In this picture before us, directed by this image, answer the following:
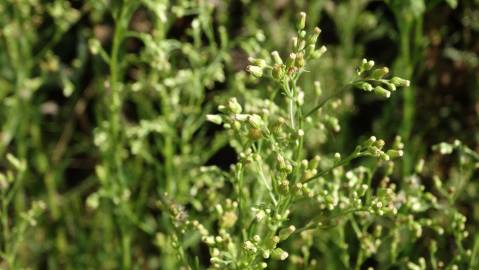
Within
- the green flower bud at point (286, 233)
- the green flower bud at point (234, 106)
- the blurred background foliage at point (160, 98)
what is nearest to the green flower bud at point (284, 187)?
the green flower bud at point (286, 233)

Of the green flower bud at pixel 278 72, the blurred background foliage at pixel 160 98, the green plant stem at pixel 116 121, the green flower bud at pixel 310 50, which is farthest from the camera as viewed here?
the blurred background foliage at pixel 160 98

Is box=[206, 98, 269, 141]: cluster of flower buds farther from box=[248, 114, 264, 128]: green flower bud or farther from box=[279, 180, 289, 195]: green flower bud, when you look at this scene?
box=[279, 180, 289, 195]: green flower bud

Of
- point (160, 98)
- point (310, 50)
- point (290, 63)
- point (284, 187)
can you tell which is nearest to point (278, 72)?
point (290, 63)

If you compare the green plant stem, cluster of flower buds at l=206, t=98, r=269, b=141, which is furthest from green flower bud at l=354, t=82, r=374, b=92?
the green plant stem

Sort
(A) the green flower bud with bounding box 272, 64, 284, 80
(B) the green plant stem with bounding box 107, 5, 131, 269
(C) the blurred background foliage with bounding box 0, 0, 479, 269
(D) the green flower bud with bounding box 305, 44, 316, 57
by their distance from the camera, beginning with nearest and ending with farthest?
(A) the green flower bud with bounding box 272, 64, 284, 80, (D) the green flower bud with bounding box 305, 44, 316, 57, (B) the green plant stem with bounding box 107, 5, 131, 269, (C) the blurred background foliage with bounding box 0, 0, 479, 269

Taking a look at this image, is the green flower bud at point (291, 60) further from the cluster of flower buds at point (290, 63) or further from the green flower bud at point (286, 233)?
the green flower bud at point (286, 233)

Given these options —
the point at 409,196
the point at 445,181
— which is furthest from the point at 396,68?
the point at 409,196

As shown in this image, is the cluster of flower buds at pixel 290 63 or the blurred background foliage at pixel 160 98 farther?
the blurred background foliage at pixel 160 98

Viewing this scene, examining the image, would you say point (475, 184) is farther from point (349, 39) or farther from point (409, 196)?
point (409, 196)
